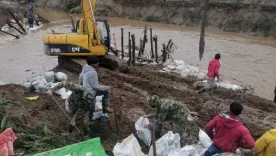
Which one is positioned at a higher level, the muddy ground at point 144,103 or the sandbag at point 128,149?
the sandbag at point 128,149

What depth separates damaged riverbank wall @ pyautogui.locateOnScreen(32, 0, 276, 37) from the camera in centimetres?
2380

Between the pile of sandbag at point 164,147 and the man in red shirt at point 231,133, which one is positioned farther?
the pile of sandbag at point 164,147

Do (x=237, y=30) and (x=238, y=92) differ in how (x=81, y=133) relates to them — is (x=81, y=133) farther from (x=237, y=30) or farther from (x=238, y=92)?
(x=237, y=30)

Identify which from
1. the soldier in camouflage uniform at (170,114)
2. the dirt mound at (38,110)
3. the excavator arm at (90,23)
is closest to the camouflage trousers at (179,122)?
the soldier in camouflage uniform at (170,114)

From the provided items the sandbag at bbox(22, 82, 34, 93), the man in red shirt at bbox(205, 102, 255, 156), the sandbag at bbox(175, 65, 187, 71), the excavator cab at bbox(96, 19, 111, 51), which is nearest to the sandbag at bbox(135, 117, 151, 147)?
the man in red shirt at bbox(205, 102, 255, 156)

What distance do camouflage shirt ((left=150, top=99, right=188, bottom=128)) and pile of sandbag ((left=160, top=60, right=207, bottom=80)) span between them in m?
6.17

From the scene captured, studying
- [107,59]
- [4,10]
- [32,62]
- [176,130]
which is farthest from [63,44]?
[4,10]

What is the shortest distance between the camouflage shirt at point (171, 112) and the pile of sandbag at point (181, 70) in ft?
20.2

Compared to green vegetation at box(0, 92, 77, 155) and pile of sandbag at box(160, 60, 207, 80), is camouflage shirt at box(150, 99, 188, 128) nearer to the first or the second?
green vegetation at box(0, 92, 77, 155)

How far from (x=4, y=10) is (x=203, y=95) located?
26076 mm

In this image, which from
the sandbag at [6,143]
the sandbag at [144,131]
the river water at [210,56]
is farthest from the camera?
the river water at [210,56]

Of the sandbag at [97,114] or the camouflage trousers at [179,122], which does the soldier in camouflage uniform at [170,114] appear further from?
the sandbag at [97,114]

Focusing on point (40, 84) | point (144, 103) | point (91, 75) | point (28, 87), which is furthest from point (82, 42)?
point (91, 75)

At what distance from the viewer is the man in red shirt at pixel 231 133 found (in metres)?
3.97
